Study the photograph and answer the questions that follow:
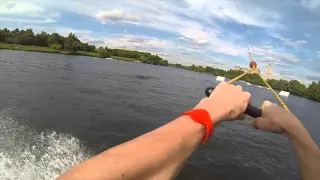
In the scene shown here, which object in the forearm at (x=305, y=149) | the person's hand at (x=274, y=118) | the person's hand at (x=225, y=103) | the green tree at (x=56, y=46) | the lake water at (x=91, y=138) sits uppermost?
the person's hand at (x=225, y=103)

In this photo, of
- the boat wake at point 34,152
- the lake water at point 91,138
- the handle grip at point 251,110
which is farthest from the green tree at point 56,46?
the handle grip at point 251,110

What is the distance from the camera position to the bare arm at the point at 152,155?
3.81 ft

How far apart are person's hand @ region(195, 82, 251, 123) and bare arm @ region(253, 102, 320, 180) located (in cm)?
27

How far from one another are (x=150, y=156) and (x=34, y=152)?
36.9ft

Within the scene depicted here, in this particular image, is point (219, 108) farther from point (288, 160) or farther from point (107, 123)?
point (288, 160)

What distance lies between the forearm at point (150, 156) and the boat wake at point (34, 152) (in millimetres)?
9209

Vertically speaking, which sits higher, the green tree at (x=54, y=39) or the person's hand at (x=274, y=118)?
the green tree at (x=54, y=39)

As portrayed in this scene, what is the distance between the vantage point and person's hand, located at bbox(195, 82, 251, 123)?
63.7 inches

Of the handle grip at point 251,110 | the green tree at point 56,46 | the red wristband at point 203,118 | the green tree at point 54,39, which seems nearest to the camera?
the red wristband at point 203,118

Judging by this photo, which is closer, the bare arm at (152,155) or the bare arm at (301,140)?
the bare arm at (152,155)

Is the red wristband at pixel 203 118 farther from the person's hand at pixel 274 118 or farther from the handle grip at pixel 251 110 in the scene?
the person's hand at pixel 274 118

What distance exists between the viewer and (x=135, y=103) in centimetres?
2538

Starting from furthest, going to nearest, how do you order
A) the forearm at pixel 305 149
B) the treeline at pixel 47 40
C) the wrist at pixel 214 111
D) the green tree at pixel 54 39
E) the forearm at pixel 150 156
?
the green tree at pixel 54 39
the treeline at pixel 47 40
the forearm at pixel 305 149
the wrist at pixel 214 111
the forearm at pixel 150 156

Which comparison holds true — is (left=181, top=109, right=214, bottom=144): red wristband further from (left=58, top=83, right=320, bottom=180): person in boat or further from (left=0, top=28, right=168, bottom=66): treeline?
(left=0, top=28, right=168, bottom=66): treeline
